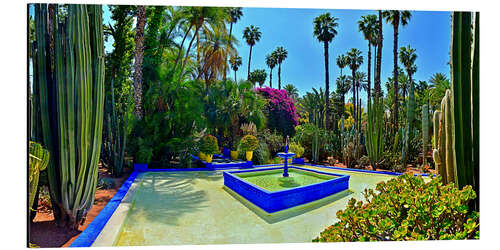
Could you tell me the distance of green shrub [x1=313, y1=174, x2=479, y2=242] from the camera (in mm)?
2117

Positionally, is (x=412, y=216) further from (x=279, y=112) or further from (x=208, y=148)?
(x=279, y=112)

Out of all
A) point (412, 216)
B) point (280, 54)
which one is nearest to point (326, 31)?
point (280, 54)

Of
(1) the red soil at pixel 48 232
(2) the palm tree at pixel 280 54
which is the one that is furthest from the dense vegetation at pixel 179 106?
(2) the palm tree at pixel 280 54

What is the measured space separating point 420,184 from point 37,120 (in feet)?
13.0

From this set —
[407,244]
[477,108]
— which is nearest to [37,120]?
[407,244]

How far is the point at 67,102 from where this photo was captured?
262 cm

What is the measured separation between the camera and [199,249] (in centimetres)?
261

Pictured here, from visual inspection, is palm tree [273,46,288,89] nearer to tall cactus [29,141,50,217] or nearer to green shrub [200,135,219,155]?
green shrub [200,135,219,155]

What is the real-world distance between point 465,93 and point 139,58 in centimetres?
726

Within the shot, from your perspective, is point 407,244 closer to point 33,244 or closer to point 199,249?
point 199,249

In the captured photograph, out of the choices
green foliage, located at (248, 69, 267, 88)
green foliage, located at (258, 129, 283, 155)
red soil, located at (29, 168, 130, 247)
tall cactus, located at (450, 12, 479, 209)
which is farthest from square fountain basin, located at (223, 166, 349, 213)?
green foliage, located at (248, 69, 267, 88)

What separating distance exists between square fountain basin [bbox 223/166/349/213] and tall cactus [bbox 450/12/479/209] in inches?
77.4

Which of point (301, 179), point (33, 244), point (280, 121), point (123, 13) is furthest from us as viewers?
point (280, 121)

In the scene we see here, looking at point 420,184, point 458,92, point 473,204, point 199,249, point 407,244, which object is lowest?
point 199,249
